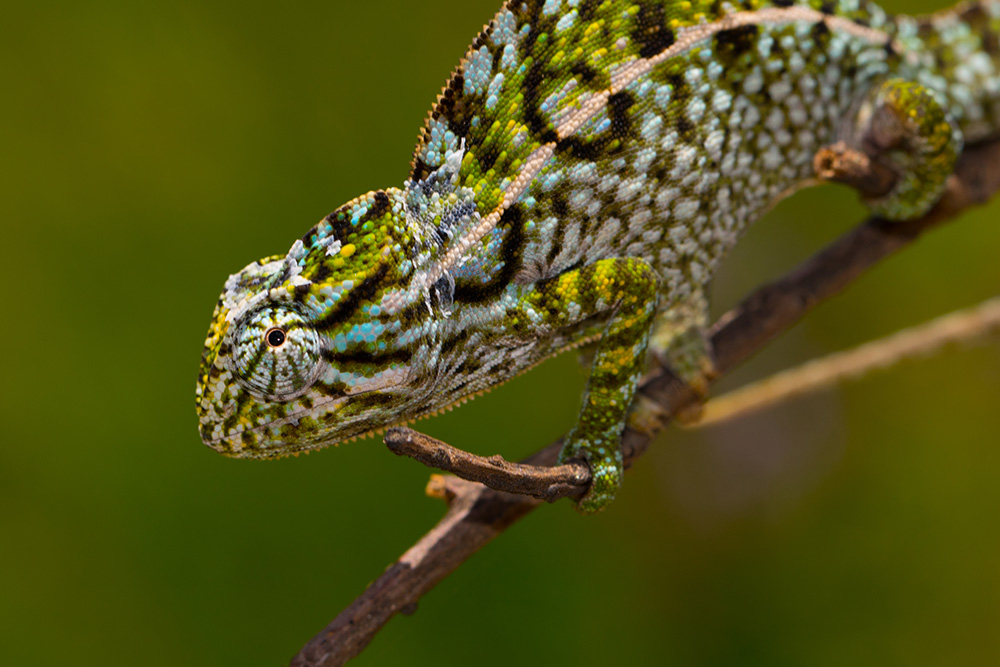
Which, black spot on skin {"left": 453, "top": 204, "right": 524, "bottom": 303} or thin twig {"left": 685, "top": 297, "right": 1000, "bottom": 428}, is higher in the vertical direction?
black spot on skin {"left": 453, "top": 204, "right": 524, "bottom": 303}

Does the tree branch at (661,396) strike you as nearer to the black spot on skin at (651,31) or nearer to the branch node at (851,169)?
the branch node at (851,169)

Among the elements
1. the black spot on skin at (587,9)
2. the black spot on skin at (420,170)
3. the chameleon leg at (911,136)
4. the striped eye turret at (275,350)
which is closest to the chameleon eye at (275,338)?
the striped eye turret at (275,350)

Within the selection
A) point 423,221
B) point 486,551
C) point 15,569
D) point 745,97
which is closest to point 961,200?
point 745,97

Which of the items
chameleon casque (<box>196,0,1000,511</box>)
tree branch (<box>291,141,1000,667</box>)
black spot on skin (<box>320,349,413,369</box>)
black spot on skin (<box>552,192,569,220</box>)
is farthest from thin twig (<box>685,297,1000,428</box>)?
black spot on skin (<box>320,349,413,369</box>)

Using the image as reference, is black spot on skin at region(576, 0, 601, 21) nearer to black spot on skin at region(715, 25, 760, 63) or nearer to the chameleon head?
black spot on skin at region(715, 25, 760, 63)

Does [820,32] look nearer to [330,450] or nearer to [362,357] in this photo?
[362,357]

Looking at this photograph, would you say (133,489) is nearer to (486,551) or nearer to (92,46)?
(486,551)
